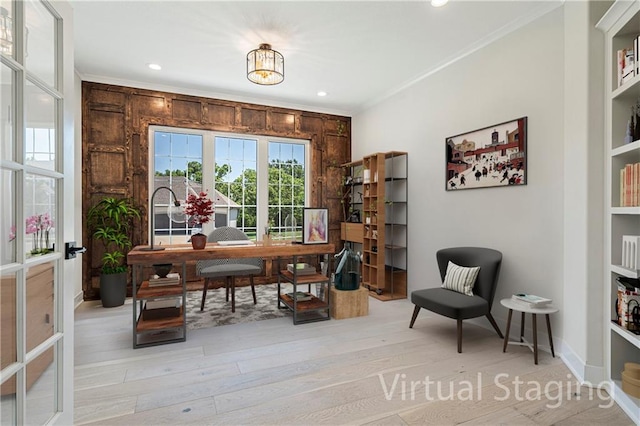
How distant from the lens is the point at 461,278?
3125 millimetres

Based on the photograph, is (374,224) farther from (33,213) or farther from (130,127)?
(33,213)

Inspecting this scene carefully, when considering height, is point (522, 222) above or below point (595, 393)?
above

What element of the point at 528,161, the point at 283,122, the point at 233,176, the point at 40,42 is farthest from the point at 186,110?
the point at 528,161

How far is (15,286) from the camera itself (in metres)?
1.18

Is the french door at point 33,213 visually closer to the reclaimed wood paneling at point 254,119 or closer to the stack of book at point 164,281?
the stack of book at point 164,281

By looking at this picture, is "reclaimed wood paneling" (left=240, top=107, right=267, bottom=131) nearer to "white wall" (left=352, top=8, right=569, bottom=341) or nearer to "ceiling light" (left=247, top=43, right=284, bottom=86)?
"ceiling light" (left=247, top=43, right=284, bottom=86)

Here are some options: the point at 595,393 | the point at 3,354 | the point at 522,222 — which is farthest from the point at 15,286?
the point at 522,222

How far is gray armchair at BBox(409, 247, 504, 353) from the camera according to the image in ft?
9.00

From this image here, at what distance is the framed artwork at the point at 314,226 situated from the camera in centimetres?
344

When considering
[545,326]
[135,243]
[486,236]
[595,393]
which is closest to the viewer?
[595,393]

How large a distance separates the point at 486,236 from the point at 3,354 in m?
3.61

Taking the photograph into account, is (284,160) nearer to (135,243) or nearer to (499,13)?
(135,243)

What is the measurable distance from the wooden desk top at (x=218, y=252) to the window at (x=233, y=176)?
5.40 feet

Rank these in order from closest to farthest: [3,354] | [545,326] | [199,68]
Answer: [3,354] → [545,326] → [199,68]
